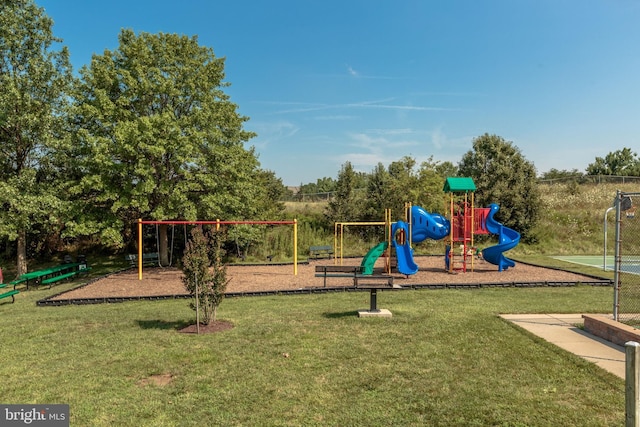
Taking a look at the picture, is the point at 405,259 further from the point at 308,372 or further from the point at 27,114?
the point at 27,114

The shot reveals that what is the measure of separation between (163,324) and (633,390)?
25.4ft

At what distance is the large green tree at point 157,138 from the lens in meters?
15.0

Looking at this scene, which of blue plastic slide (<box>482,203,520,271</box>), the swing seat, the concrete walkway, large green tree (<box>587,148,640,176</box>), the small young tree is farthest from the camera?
large green tree (<box>587,148,640,176</box>)

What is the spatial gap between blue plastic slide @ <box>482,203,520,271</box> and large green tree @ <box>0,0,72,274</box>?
17212 mm

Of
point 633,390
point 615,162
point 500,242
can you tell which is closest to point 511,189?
point 500,242

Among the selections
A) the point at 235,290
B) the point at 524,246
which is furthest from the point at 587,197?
the point at 235,290

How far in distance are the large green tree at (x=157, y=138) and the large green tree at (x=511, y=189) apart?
18.9 m

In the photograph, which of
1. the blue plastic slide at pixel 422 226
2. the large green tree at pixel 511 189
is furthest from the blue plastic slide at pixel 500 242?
the large green tree at pixel 511 189

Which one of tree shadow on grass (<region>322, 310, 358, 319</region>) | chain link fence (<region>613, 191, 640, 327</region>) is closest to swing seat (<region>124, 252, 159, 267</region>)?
tree shadow on grass (<region>322, 310, 358, 319</region>)

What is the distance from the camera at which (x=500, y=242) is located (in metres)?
16.1

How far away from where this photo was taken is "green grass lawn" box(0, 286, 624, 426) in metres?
4.20

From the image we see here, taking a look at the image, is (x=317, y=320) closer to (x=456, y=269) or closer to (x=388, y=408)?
(x=388, y=408)

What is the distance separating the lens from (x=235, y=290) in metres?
12.4

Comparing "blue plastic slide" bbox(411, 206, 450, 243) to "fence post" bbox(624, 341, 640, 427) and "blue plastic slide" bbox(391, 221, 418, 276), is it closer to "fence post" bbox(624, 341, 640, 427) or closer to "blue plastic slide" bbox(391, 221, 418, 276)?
"blue plastic slide" bbox(391, 221, 418, 276)
